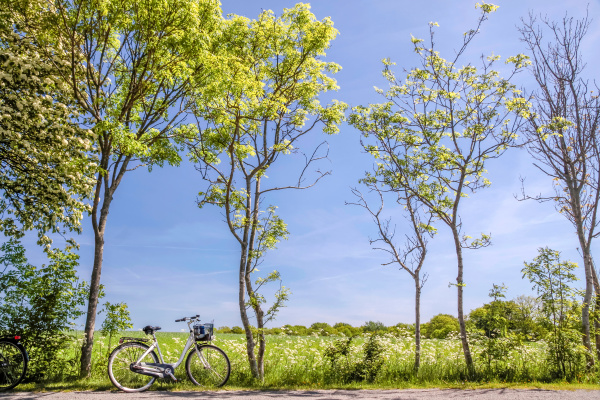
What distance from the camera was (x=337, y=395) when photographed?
28.1 ft

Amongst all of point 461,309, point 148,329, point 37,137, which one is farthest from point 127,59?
point 461,309

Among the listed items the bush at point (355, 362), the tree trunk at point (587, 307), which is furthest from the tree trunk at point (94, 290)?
the tree trunk at point (587, 307)

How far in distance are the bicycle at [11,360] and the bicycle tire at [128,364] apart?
6.37 ft

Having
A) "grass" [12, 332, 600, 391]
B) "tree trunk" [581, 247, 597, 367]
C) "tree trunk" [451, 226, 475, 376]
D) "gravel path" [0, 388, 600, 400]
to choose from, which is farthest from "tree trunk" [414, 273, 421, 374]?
"tree trunk" [581, 247, 597, 367]

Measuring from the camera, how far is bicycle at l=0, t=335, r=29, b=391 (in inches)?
353

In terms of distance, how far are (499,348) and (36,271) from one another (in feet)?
38.4

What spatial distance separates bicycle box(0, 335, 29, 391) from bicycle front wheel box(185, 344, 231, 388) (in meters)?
3.55

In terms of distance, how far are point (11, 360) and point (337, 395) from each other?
23.6 ft

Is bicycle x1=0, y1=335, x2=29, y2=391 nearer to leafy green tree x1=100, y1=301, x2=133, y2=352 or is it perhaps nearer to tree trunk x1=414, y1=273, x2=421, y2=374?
leafy green tree x1=100, y1=301, x2=133, y2=352

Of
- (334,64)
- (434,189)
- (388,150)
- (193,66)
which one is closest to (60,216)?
(193,66)

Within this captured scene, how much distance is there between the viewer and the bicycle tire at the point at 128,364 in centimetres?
885

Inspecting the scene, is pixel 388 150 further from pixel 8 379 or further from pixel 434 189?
pixel 8 379

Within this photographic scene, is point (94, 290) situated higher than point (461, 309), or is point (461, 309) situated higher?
point (94, 290)

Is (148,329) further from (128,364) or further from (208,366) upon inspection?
(208,366)
